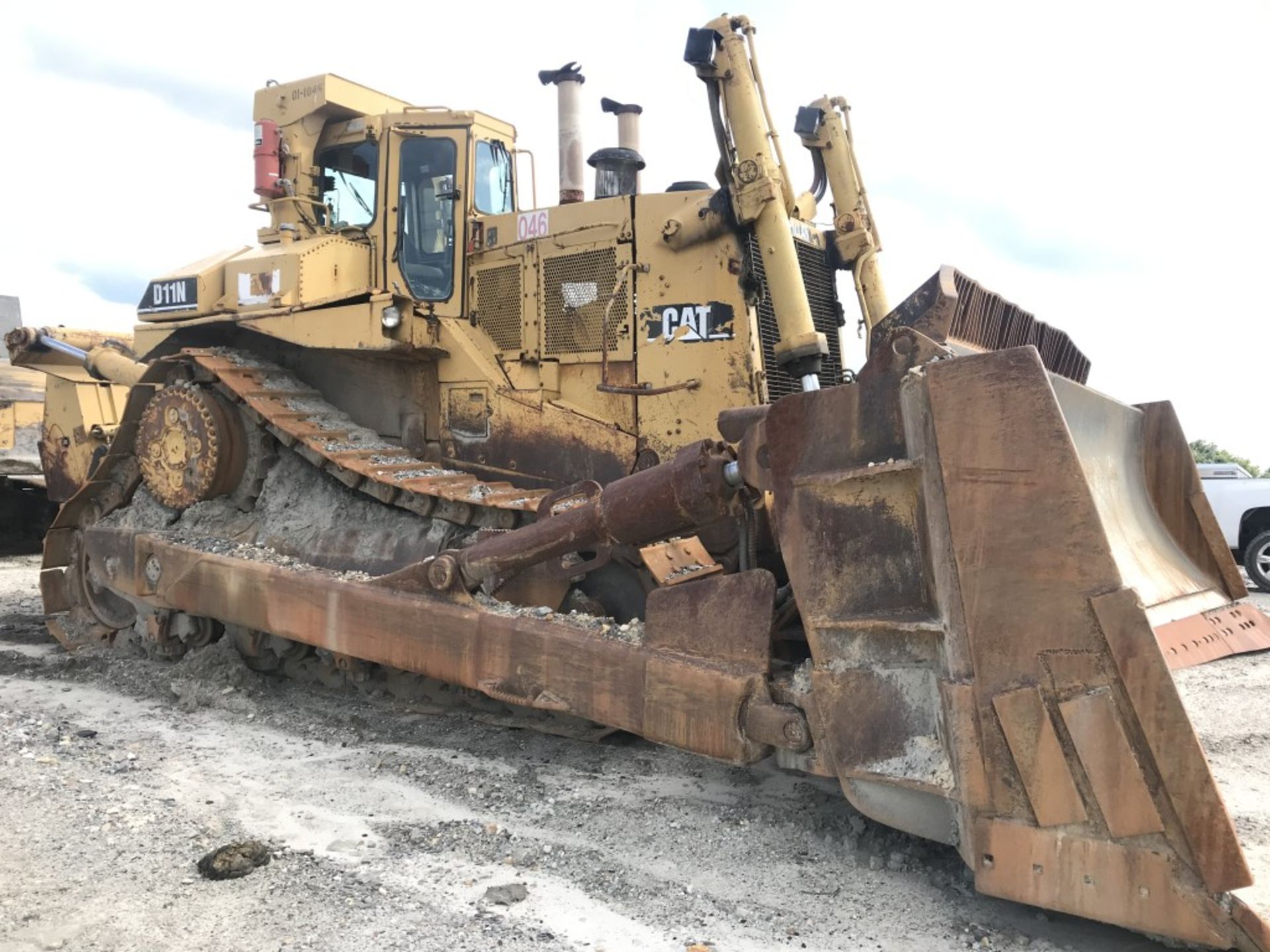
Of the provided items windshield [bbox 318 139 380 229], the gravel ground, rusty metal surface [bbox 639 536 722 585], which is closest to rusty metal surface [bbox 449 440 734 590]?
rusty metal surface [bbox 639 536 722 585]

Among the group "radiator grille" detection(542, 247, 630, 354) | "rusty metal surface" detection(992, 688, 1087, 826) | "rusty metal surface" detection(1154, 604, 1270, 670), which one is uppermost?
"radiator grille" detection(542, 247, 630, 354)

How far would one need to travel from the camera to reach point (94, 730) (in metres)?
5.12

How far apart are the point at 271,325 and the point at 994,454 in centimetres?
488

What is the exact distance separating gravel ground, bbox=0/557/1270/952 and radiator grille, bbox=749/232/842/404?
2109 mm

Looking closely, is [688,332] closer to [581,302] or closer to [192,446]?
[581,302]

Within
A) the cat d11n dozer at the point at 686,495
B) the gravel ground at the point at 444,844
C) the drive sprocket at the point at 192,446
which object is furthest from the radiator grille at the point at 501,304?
the gravel ground at the point at 444,844

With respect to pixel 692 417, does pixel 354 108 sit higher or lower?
higher

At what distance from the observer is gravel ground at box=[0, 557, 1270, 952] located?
300 cm

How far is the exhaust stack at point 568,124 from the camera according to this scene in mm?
7047

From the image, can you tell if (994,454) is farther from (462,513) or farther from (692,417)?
(462,513)

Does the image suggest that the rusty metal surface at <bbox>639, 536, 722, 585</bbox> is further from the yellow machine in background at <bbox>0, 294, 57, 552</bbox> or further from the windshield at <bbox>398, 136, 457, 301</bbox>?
the yellow machine in background at <bbox>0, 294, 57, 552</bbox>

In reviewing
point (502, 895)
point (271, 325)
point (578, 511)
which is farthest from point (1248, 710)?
point (271, 325)

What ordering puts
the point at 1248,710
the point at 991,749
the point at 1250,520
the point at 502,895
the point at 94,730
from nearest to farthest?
1. the point at 991,749
2. the point at 502,895
3. the point at 94,730
4. the point at 1248,710
5. the point at 1250,520

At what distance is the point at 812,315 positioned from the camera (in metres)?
5.89
